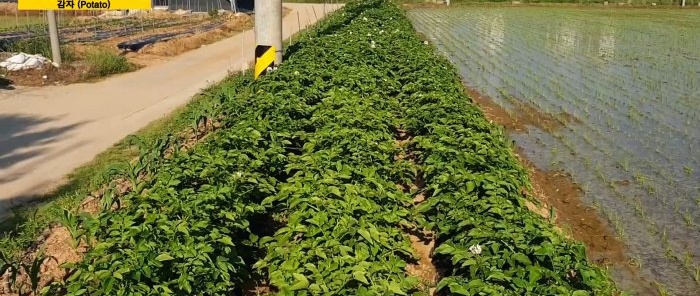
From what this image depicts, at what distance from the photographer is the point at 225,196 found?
4.65 metres

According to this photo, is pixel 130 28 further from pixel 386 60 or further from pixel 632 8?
pixel 632 8

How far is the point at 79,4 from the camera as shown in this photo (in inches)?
658

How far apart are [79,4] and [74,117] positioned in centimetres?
715

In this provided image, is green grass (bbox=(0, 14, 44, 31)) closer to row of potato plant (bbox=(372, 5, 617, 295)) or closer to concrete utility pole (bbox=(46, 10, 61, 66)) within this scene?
concrete utility pole (bbox=(46, 10, 61, 66))

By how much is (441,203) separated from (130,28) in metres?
26.9

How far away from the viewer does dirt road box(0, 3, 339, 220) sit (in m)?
7.73

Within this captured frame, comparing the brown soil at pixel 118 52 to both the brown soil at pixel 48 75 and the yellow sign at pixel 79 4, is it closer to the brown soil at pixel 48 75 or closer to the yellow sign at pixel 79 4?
the brown soil at pixel 48 75

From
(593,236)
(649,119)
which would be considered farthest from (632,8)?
(593,236)

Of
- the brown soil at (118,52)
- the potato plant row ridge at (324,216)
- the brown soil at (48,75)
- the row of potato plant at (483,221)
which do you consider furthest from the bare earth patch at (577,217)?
the brown soil at (118,52)

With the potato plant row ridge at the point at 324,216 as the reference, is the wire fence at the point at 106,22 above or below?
above

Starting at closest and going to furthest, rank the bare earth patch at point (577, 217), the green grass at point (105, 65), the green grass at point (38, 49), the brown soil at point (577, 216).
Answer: the bare earth patch at point (577, 217)
the brown soil at point (577, 216)
the green grass at point (105, 65)
the green grass at point (38, 49)

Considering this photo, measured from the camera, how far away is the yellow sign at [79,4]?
51.6 ft

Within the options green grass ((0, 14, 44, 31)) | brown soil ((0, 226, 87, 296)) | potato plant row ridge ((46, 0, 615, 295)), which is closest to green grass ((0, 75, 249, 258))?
brown soil ((0, 226, 87, 296))

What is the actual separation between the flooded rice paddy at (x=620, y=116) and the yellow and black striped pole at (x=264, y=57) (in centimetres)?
435
